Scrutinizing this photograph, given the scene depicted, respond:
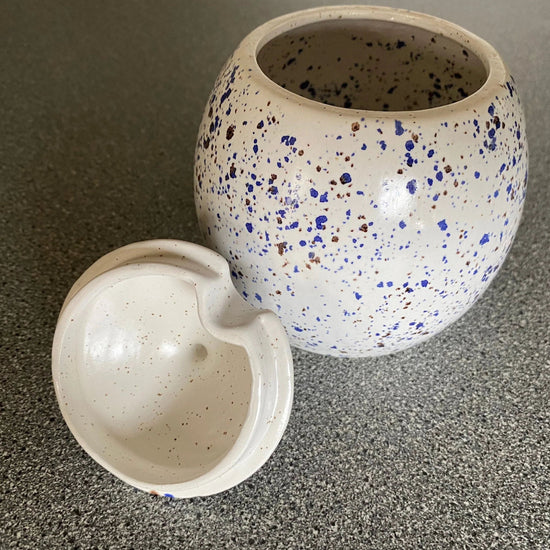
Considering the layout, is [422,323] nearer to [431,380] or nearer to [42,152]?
[431,380]

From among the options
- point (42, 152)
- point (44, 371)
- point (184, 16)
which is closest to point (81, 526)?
point (44, 371)

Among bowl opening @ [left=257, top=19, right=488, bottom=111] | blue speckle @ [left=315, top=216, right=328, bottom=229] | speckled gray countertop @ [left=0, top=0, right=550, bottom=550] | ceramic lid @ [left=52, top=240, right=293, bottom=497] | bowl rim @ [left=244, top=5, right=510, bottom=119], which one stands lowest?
speckled gray countertop @ [left=0, top=0, right=550, bottom=550]

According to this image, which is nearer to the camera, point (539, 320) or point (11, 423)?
point (11, 423)

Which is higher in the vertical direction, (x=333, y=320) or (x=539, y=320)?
(x=333, y=320)

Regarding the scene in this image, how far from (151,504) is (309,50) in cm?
51

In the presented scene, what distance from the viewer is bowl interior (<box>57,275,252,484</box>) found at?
639 mm

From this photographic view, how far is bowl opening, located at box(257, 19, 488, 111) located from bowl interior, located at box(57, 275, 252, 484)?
0.95 feet

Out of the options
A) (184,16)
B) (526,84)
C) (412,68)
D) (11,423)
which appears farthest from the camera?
(184,16)

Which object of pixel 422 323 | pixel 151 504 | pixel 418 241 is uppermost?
pixel 418 241

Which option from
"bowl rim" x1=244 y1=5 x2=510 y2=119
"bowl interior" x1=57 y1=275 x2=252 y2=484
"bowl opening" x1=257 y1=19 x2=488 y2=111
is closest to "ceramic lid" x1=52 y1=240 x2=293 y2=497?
"bowl interior" x1=57 y1=275 x2=252 y2=484

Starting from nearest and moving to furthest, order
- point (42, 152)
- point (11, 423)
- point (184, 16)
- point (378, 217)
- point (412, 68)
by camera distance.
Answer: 1. point (378, 217)
2. point (11, 423)
3. point (412, 68)
4. point (42, 152)
5. point (184, 16)

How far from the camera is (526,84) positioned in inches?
54.9

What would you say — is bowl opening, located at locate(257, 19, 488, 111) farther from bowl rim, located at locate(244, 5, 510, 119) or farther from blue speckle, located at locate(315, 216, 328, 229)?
blue speckle, located at locate(315, 216, 328, 229)

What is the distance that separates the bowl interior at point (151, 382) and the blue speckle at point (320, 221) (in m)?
0.14
